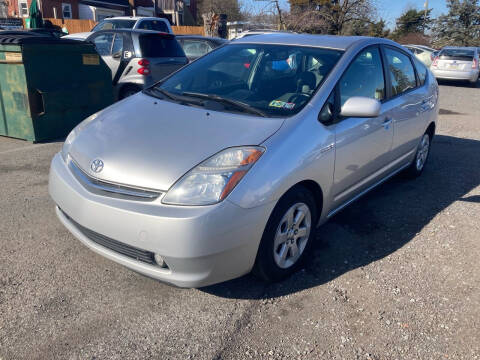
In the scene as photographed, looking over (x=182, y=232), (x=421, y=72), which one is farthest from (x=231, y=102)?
(x=421, y=72)

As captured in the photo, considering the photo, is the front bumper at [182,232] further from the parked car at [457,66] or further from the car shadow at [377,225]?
the parked car at [457,66]

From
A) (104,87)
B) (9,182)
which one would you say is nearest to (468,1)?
(104,87)

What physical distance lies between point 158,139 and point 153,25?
11606 millimetres

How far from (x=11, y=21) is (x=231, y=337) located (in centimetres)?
2591

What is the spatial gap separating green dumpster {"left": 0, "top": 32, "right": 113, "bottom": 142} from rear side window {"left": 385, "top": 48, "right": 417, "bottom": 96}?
183 inches

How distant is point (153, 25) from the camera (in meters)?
13.3

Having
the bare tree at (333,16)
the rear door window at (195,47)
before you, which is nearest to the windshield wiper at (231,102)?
the rear door window at (195,47)

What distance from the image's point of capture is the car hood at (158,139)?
8.51 feet

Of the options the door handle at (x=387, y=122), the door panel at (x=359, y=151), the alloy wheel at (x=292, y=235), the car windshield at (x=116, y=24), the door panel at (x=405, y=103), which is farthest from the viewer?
the car windshield at (x=116, y=24)

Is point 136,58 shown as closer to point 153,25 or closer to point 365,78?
point 365,78

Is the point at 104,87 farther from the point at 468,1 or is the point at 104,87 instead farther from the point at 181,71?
the point at 468,1

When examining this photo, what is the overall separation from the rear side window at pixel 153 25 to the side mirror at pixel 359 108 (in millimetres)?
10773

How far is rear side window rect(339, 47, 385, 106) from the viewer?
3.52m

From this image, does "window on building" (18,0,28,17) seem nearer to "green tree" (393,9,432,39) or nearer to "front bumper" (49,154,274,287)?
"green tree" (393,9,432,39)
